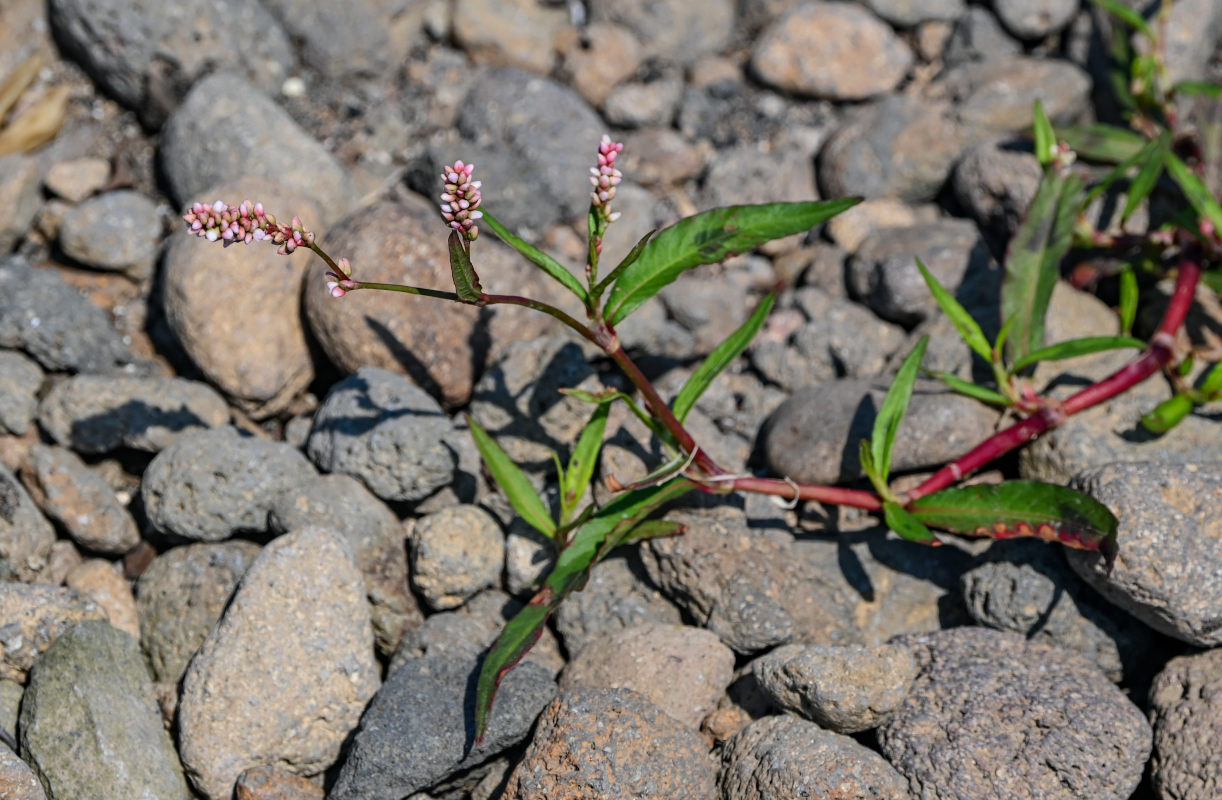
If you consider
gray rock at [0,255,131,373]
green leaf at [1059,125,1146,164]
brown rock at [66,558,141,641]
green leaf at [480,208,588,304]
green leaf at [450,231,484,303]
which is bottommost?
brown rock at [66,558,141,641]

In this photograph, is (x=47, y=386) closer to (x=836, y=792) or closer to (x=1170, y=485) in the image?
(x=836, y=792)

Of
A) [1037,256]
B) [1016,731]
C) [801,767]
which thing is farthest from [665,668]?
[1037,256]

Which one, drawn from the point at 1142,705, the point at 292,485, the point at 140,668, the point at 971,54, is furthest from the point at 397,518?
the point at 971,54

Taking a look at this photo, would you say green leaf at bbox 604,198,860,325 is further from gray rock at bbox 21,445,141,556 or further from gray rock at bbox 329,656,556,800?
gray rock at bbox 21,445,141,556

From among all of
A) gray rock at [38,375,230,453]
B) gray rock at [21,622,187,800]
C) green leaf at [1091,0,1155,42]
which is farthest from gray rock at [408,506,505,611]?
green leaf at [1091,0,1155,42]

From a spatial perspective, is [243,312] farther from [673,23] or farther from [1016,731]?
[1016,731]

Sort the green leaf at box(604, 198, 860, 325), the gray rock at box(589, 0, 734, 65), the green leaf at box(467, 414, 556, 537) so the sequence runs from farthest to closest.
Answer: the gray rock at box(589, 0, 734, 65) < the green leaf at box(467, 414, 556, 537) < the green leaf at box(604, 198, 860, 325)
